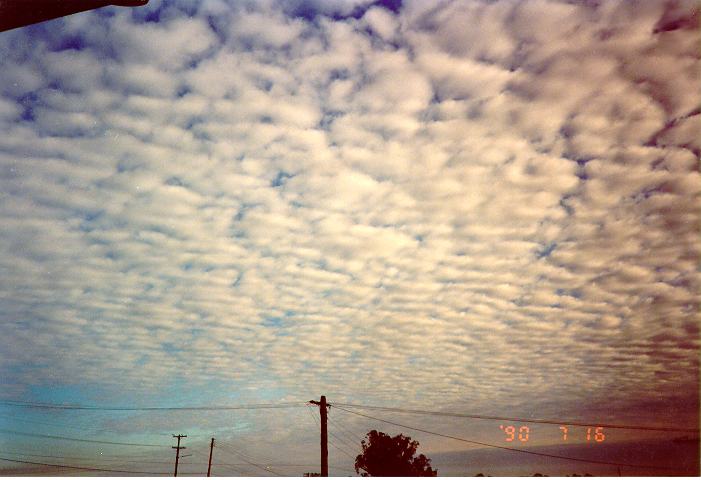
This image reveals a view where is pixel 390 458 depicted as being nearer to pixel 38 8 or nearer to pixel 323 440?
pixel 323 440

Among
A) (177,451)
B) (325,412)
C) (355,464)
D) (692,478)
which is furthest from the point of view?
(177,451)

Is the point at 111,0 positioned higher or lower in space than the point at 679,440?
higher

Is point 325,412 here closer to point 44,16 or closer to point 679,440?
point 679,440

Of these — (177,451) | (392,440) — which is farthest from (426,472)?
(177,451)

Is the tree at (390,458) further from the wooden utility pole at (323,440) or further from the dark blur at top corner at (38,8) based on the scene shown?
the dark blur at top corner at (38,8)

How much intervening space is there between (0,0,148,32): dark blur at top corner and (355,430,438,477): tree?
4892 cm

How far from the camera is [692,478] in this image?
465 cm

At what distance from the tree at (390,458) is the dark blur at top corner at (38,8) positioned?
4892 centimetres

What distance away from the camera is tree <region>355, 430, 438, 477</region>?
4641cm

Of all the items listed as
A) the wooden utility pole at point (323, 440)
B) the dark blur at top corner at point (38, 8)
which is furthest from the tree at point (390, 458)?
the dark blur at top corner at point (38, 8)

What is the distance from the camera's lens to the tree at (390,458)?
4641cm

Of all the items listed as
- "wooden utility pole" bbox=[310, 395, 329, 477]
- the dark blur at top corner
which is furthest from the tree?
the dark blur at top corner

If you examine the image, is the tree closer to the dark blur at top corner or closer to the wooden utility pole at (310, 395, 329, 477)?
the wooden utility pole at (310, 395, 329, 477)

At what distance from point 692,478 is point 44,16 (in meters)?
6.49
